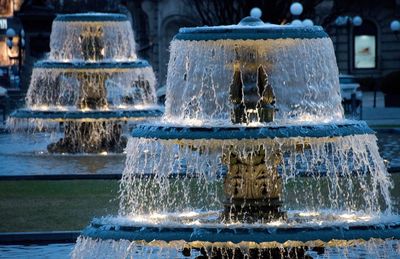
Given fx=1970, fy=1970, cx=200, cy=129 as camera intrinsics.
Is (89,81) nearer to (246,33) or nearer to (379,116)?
(379,116)

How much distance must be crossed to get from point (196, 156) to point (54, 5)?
55.7 meters

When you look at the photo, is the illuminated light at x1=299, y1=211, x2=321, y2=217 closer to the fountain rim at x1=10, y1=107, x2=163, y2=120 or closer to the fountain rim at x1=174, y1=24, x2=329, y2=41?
the fountain rim at x1=174, y1=24, x2=329, y2=41

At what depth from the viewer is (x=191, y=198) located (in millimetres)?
24734

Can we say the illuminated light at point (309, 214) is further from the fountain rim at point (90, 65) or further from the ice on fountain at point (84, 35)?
the ice on fountain at point (84, 35)

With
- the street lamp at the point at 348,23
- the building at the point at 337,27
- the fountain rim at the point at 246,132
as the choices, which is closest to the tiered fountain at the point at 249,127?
the fountain rim at the point at 246,132

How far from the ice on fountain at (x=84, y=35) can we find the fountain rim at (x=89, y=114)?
1.53m

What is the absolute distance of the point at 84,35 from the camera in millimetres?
36375

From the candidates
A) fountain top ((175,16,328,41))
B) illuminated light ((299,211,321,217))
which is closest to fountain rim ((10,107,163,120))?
illuminated light ((299,211,321,217))

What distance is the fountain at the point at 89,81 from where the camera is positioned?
35281mm

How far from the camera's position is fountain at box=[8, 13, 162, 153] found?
35.3m

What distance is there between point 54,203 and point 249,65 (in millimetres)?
8793

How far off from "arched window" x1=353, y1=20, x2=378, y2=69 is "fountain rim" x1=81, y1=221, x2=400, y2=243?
6350 cm

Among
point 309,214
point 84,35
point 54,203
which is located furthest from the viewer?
point 84,35

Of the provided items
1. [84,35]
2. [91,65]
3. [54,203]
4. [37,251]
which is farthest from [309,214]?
[84,35]
